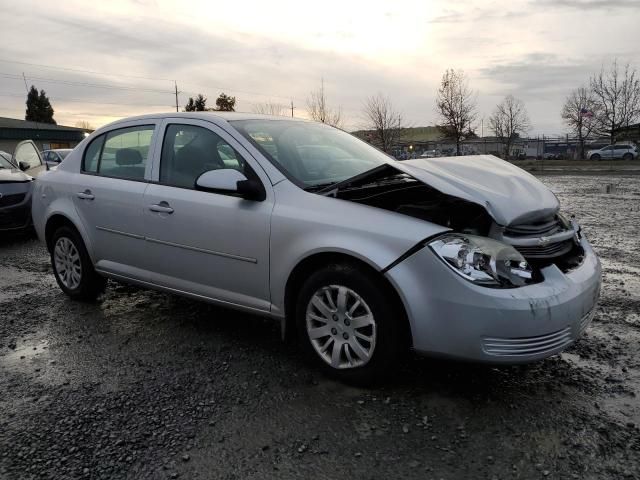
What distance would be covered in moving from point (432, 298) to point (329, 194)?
3.10ft

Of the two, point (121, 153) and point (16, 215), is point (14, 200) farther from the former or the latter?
point (121, 153)

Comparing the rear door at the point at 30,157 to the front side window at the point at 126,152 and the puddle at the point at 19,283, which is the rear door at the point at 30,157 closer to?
the puddle at the point at 19,283

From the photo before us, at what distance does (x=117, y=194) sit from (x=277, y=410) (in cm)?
240

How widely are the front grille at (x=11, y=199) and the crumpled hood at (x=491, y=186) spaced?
715 centimetres

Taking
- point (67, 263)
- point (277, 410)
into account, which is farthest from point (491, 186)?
point (67, 263)

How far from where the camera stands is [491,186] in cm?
330

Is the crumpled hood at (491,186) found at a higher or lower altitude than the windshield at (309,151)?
lower

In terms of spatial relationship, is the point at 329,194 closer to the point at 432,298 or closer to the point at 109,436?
the point at 432,298

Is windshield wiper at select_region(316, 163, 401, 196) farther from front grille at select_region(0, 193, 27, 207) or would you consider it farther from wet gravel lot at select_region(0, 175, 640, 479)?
front grille at select_region(0, 193, 27, 207)

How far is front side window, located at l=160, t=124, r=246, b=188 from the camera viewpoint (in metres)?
3.86

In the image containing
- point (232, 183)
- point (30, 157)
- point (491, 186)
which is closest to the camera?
point (491, 186)

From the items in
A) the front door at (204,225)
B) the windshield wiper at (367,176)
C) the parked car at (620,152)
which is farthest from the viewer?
the parked car at (620,152)

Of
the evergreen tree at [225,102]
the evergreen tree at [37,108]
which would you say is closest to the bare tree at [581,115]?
the evergreen tree at [225,102]

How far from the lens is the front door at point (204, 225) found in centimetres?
350
